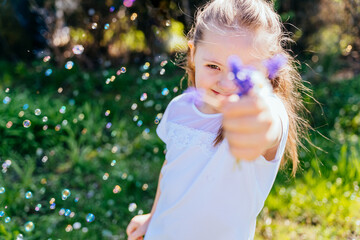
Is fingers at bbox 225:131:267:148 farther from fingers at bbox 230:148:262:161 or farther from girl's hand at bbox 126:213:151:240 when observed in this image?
girl's hand at bbox 126:213:151:240

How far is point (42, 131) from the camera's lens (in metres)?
3.83

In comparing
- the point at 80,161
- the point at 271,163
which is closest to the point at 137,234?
the point at 271,163

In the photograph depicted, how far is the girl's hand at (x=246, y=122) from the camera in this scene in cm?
75

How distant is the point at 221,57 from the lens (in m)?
1.30

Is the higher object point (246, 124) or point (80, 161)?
point (246, 124)

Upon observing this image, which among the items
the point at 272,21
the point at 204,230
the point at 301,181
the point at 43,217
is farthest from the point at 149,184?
the point at 272,21

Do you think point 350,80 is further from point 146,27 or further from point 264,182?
point 264,182

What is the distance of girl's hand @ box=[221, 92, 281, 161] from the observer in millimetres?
747

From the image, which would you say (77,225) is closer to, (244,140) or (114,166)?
(114,166)

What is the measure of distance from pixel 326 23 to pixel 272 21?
16.8 ft

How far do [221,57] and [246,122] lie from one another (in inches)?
23.0

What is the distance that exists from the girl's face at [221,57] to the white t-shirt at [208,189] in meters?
0.14

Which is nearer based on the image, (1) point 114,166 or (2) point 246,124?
(2) point 246,124

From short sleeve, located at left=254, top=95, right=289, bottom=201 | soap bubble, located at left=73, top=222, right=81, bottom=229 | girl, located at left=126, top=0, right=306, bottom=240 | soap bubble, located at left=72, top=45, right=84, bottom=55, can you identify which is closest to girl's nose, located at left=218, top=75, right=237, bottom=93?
girl, located at left=126, top=0, right=306, bottom=240
